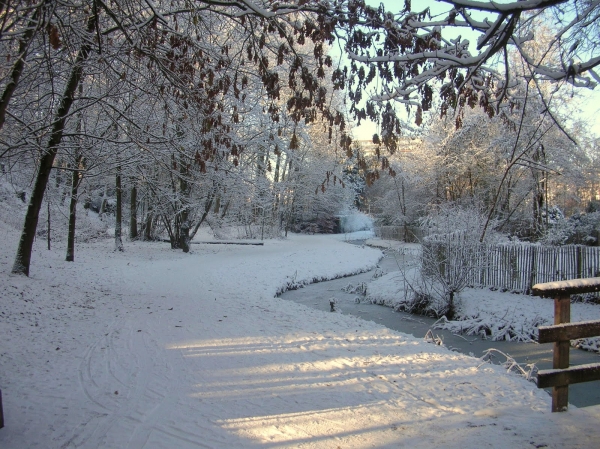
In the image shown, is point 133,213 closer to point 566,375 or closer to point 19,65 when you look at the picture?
point 19,65

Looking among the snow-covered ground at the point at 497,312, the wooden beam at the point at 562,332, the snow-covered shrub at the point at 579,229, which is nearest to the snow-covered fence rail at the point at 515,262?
the snow-covered ground at the point at 497,312

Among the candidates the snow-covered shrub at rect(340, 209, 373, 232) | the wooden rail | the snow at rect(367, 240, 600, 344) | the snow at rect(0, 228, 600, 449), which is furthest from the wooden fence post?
the snow-covered shrub at rect(340, 209, 373, 232)

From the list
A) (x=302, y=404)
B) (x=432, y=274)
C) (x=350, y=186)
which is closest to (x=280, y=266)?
(x=432, y=274)

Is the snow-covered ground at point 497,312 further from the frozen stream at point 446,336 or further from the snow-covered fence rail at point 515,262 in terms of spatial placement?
the snow-covered fence rail at point 515,262

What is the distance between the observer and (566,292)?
11.8ft

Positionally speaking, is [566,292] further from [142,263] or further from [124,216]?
[124,216]

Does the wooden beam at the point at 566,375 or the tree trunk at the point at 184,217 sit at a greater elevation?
the tree trunk at the point at 184,217

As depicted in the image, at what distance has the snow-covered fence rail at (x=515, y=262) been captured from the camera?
11898 mm

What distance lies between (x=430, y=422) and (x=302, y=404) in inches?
51.4

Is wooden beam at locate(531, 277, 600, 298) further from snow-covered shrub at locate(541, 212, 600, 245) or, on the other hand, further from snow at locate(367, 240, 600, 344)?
snow-covered shrub at locate(541, 212, 600, 245)

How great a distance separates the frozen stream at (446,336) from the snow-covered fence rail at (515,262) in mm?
1582

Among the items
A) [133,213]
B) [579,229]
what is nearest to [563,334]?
[579,229]

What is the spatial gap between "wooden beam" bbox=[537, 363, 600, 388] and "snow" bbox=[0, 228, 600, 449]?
0.31 metres

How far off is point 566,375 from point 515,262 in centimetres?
1084
